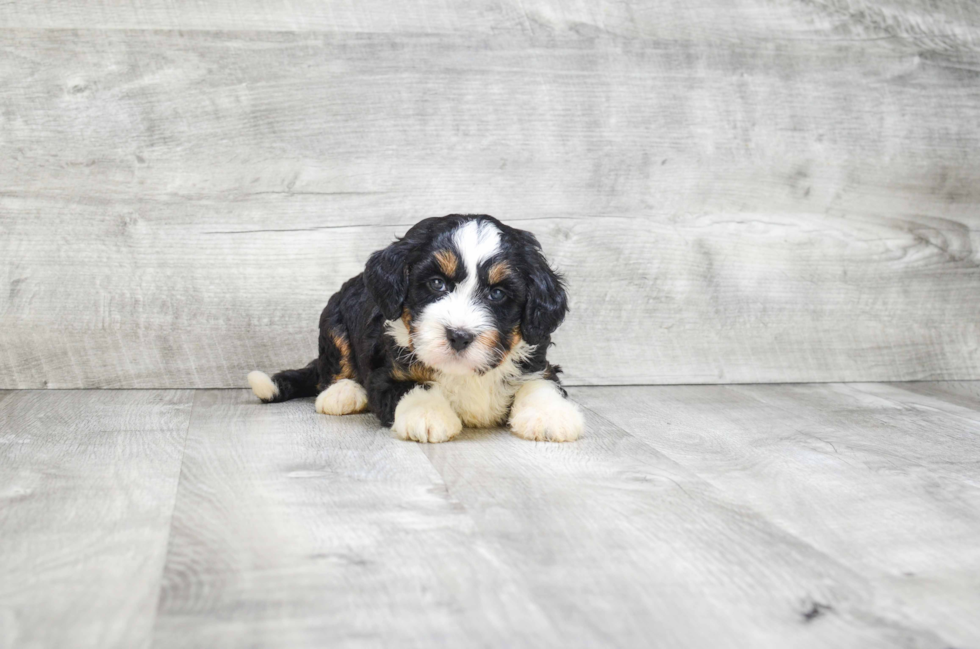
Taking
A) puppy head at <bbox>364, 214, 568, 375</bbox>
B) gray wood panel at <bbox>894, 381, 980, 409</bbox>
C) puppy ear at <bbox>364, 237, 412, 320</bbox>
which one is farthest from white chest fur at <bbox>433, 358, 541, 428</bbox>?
gray wood panel at <bbox>894, 381, 980, 409</bbox>

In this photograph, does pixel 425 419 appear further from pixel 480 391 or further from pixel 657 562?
pixel 657 562

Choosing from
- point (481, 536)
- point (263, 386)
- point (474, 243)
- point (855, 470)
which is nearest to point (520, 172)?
point (474, 243)

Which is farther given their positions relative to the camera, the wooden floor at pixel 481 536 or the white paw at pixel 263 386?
the white paw at pixel 263 386

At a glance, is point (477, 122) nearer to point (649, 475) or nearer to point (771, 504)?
point (649, 475)

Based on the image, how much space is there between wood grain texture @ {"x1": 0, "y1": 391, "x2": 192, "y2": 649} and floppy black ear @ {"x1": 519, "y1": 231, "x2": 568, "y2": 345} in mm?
1051

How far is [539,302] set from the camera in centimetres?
262

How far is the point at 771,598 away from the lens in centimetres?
150

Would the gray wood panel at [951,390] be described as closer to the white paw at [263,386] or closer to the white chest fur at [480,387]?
the white chest fur at [480,387]

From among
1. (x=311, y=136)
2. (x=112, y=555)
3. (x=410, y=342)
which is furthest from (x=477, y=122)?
(x=112, y=555)

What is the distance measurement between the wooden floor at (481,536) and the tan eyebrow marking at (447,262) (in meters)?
0.50

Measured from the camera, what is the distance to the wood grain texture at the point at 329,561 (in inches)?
53.2

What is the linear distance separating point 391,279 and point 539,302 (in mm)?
442

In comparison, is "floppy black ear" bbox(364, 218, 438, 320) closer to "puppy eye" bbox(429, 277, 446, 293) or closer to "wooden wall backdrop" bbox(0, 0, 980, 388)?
"puppy eye" bbox(429, 277, 446, 293)

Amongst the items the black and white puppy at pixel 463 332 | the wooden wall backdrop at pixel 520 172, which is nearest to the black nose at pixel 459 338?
the black and white puppy at pixel 463 332
